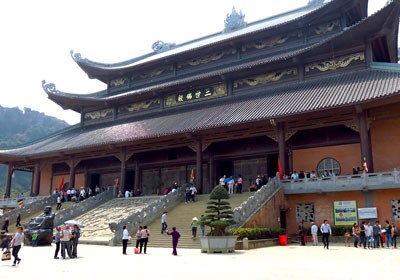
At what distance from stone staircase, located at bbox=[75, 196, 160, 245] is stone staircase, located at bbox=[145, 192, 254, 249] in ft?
5.46

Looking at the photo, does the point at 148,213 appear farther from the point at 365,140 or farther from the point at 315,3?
the point at 315,3

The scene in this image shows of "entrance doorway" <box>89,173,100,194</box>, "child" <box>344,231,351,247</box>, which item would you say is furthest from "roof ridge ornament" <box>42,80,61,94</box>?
"child" <box>344,231,351,247</box>

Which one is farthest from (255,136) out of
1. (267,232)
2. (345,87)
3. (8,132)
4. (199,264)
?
(8,132)

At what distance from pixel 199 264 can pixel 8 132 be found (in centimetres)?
8748

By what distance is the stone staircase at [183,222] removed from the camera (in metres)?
16.4

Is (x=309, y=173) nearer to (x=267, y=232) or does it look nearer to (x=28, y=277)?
(x=267, y=232)

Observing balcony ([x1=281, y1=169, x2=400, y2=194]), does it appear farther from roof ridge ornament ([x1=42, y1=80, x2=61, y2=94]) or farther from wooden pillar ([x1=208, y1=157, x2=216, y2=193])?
roof ridge ornament ([x1=42, y1=80, x2=61, y2=94])

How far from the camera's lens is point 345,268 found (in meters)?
9.65

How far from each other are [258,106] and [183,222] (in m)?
8.35

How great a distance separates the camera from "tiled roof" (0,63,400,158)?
63.7ft

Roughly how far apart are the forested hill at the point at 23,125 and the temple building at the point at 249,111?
185 ft

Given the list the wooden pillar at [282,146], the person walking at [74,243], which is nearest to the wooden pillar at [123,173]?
the wooden pillar at [282,146]

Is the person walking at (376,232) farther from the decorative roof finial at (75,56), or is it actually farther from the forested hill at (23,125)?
the forested hill at (23,125)

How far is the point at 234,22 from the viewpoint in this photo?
3478 centimetres
